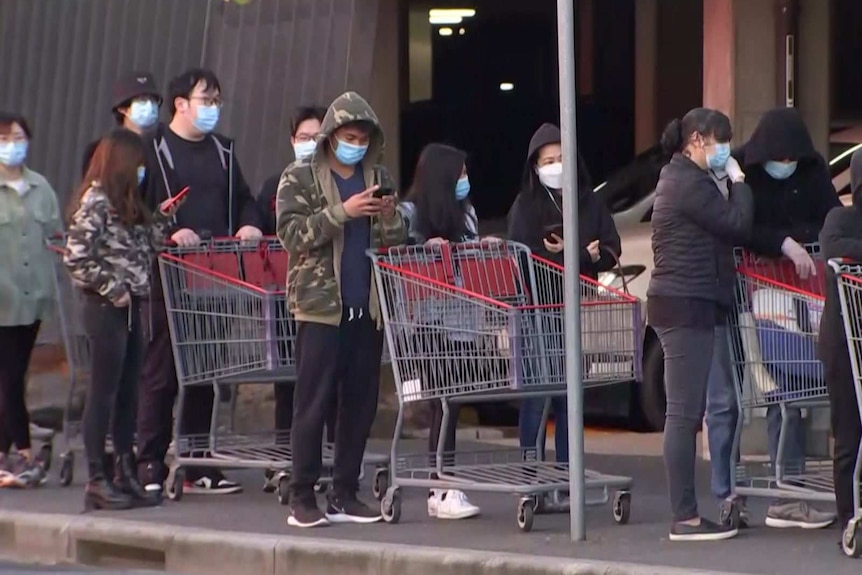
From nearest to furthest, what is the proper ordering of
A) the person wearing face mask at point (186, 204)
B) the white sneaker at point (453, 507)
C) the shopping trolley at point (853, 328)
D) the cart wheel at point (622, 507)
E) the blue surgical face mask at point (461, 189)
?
the shopping trolley at point (853, 328) → the cart wheel at point (622, 507) → the white sneaker at point (453, 507) → the blue surgical face mask at point (461, 189) → the person wearing face mask at point (186, 204)

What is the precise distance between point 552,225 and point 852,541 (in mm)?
2431

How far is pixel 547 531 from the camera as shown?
8.94 m

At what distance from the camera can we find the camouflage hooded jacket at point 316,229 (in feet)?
29.2

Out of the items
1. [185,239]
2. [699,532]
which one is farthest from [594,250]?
[185,239]

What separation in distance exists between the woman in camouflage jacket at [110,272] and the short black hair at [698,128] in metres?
2.67

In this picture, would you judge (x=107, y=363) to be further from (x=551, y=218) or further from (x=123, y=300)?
(x=551, y=218)

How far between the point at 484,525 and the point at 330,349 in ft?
3.80

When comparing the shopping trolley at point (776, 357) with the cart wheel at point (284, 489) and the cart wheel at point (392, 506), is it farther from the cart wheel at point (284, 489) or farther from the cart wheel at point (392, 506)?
the cart wheel at point (284, 489)

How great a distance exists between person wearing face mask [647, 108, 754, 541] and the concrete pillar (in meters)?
11.2

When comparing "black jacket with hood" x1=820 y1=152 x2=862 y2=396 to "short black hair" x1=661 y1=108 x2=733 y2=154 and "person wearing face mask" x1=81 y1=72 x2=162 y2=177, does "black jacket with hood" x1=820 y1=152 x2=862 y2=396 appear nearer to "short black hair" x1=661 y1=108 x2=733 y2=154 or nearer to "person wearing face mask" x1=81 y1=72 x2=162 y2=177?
"short black hair" x1=661 y1=108 x2=733 y2=154

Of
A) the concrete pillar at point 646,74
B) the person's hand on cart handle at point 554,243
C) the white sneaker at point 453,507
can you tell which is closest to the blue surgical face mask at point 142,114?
the person's hand on cart handle at point 554,243

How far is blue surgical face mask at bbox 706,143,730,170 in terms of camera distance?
8.51 meters

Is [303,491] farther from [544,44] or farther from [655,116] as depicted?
[544,44]

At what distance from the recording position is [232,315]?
9.91 metres
